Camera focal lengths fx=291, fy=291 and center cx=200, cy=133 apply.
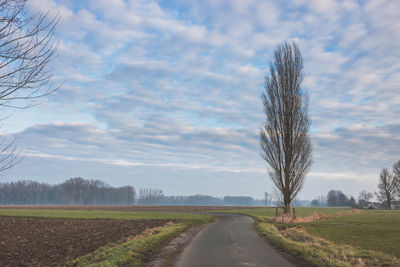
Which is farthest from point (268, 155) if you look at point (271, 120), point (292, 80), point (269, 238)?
point (269, 238)

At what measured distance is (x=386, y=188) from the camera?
316 ft

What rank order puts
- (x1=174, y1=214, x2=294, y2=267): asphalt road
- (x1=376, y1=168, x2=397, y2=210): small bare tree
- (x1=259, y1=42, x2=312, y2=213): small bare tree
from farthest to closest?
(x1=376, y1=168, x2=397, y2=210): small bare tree → (x1=259, y1=42, x2=312, y2=213): small bare tree → (x1=174, y1=214, x2=294, y2=267): asphalt road

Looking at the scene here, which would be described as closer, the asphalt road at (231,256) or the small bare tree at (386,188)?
the asphalt road at (231,256)

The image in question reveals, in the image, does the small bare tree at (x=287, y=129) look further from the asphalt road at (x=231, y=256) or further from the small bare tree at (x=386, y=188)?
the small bare tree at (x=386, y=188)

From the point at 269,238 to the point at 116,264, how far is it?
1068cm

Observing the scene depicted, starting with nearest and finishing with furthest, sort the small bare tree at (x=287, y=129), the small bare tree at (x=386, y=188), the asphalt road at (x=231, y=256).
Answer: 1. the asphalt road at (x=231, y=256)
2. the small bare tree at (x=287, y=129)
3. the small bare tree at (x=386, y=188)

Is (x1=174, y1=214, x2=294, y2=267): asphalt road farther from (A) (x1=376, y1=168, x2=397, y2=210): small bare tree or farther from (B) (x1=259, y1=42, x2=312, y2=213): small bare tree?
(A) (x1=376, y1=168, x2=397, y2=210): small bare tree

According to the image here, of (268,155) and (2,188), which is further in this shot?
(2,188)

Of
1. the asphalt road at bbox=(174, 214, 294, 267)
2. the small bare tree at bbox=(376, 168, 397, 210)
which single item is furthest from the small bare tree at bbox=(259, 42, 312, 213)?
the small bare tree at bbox=(376, 168, 397, 210)

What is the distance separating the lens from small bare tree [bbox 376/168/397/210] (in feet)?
310

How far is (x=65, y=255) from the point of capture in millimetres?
15344

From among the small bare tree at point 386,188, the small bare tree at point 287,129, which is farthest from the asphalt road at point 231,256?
the small bare tree at point 386,188

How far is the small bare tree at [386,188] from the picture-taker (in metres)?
94.6

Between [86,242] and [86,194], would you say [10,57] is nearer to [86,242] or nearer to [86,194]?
[86,242]
